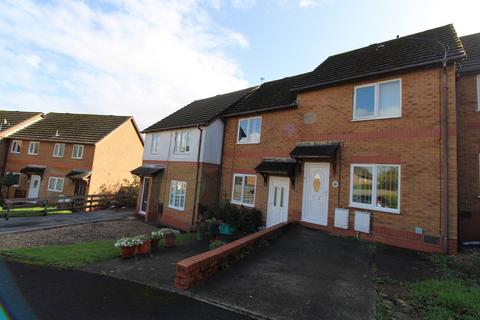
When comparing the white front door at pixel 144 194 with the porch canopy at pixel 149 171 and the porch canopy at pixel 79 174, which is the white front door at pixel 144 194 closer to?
the porch canopy at pixel 149 171

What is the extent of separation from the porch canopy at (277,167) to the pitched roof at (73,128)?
1871cm

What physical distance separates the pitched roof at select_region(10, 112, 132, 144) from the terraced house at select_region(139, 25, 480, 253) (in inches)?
784

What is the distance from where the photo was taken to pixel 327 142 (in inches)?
398

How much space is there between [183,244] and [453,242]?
358 inches

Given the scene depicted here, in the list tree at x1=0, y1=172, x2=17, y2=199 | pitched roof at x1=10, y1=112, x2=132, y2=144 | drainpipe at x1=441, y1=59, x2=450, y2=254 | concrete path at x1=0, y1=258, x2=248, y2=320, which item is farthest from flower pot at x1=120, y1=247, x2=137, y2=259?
tree at x1=0, y1=172, x2=17, y2=199

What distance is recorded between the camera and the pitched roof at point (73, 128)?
80.7ft

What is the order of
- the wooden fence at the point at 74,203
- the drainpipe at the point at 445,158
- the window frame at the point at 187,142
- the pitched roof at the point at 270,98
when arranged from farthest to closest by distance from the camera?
the wooden fence at the point at 74,203 → the window frame at the point at 187,142 → the pitched roof at the point at 270,98 → the drainpipe at the point at 445,158

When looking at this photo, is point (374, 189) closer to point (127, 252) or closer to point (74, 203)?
point (127, 252)

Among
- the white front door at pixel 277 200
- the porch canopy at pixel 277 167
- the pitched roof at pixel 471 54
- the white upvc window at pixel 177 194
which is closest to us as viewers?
the pitched roof at pixel 471 54

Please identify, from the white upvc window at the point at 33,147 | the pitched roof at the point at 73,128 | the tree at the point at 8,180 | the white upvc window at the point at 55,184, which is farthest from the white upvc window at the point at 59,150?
the tree at the point at 8,180

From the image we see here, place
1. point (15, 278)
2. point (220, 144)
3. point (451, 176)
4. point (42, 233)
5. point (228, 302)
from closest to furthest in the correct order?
point (228, 302) < point (15, 278) < point (451, 176) < point (42, 233) < point (220, 144)

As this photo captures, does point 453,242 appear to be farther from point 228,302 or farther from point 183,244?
point 183,244

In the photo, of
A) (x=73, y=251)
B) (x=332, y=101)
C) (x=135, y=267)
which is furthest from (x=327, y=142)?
(x=73, y=251)

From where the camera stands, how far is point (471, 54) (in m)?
9.84
